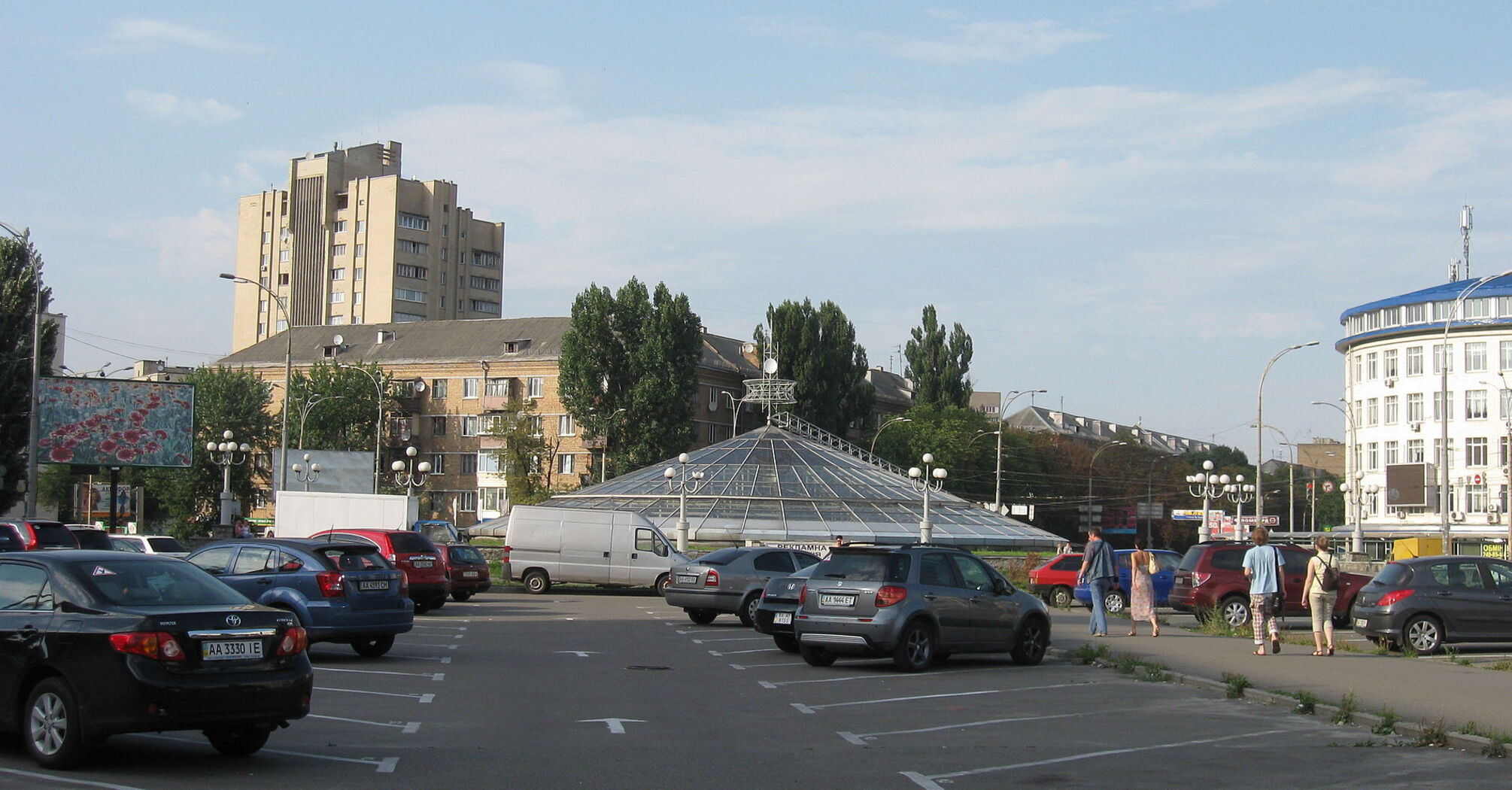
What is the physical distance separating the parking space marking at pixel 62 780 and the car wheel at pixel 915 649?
10.1 meters

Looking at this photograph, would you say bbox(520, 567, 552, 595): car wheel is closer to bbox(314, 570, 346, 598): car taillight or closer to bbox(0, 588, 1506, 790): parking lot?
bbox(0, 588, 1506, 790): parking lot

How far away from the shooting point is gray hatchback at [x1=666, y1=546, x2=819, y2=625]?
26.2 meters

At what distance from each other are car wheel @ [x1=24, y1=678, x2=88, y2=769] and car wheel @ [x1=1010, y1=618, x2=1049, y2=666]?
12274mm

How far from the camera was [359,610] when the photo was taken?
1809 cm

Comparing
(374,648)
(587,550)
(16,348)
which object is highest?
(16,348)

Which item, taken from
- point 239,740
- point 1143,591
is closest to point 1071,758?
point 239,740

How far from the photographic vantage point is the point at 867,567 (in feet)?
58.1

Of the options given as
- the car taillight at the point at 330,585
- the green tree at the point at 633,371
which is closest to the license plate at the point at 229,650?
the car taillight at the point at 330,585

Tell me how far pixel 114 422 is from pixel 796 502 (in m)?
27.6

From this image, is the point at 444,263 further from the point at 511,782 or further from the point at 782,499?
the point at 511,782

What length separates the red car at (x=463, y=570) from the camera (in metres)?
33.4

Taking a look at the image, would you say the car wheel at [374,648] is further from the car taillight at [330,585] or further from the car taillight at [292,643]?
the car taillight at [292,643]

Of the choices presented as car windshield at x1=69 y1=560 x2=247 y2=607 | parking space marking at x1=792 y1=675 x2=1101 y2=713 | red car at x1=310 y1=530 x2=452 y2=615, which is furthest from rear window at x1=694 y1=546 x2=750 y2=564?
car windshield at x1=69 y1=560 x2=247 y2=607

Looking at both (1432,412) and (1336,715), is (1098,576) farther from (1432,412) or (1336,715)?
(1432,412)
